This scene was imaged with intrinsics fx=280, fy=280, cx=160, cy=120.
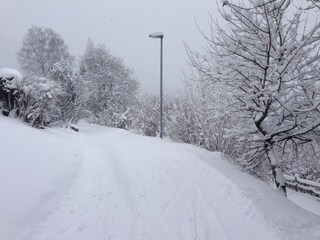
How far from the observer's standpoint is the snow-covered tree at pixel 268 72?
5.57 metres

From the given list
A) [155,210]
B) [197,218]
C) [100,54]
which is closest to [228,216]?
[197,218]

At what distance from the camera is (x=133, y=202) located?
563cm

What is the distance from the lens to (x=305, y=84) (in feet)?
18.4

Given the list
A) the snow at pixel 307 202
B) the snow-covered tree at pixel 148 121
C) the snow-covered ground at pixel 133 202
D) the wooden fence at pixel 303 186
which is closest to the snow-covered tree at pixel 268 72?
the snow-covered ground at pixel 133 202

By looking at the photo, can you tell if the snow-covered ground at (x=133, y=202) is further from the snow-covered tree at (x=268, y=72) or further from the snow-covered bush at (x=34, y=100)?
the snow-covered bush at (x=34, y=100)

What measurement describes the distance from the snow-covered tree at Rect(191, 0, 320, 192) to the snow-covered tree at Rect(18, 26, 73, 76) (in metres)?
35.6

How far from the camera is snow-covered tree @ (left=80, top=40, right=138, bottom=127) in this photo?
35.8m

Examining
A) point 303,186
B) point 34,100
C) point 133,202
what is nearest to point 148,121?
point 34,100

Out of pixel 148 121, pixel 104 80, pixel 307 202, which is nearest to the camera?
pixel 307 202

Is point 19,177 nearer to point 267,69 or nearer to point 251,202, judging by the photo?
point 251,202

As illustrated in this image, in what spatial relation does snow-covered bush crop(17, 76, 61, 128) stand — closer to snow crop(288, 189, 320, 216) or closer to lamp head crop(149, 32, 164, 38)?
lamp head crop(149, 32, 164, 38)

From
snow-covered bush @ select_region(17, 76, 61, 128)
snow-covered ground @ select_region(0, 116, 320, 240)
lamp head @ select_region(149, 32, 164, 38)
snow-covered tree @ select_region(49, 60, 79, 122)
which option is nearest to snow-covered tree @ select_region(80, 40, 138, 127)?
snow-covered tree @ select_region(49, 60, 79, 122)

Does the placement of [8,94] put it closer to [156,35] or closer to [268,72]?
[156,35]

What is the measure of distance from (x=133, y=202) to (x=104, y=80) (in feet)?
109
